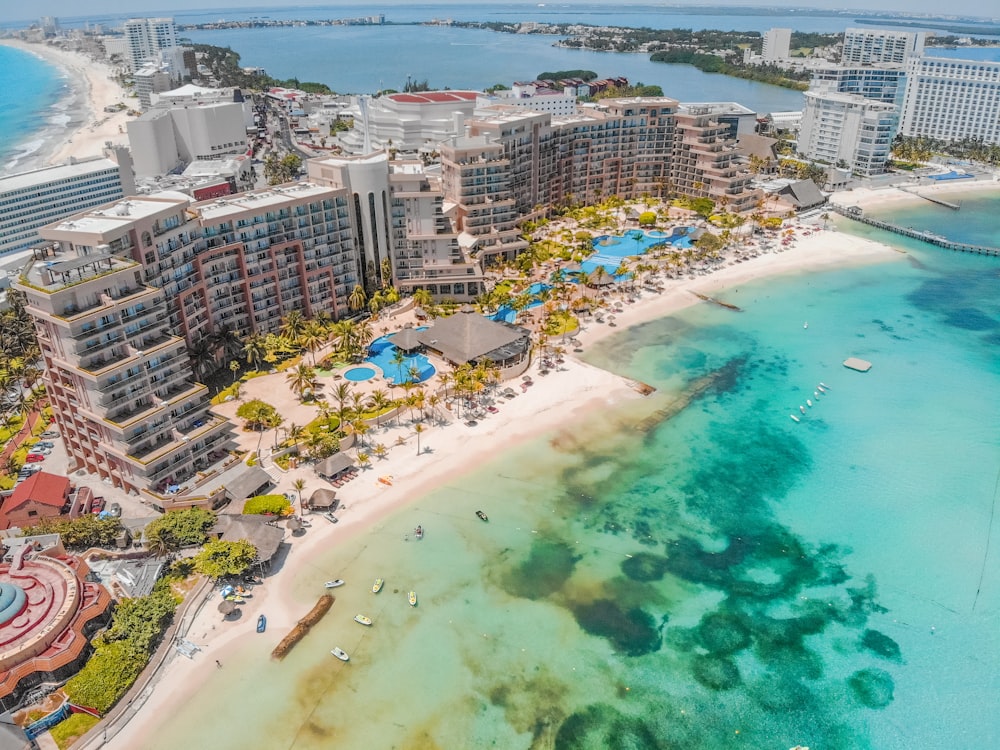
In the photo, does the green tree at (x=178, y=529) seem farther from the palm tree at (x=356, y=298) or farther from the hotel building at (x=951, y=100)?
the hotel building at (x=951, y=100)

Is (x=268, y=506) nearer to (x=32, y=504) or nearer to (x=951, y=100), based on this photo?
(x=32, y=504)

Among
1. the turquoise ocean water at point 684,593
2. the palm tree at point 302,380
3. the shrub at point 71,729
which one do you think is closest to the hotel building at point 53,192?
the palm tree at point 302,380

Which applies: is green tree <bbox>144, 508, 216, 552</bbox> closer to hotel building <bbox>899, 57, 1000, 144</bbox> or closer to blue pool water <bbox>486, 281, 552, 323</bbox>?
blue pool water <bbox>486, 281, 552, 323</bbox>

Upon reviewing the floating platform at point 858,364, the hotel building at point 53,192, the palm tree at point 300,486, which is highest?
the hotel building at point 53,192

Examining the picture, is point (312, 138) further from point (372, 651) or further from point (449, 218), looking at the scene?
point (372, 651)

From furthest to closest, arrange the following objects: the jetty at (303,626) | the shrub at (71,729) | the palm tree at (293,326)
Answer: the palm tree at (293,326)
the jetty at (303,626)
the shrub at (71,729)

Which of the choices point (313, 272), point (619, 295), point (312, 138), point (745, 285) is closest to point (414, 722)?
point (313, 272)
